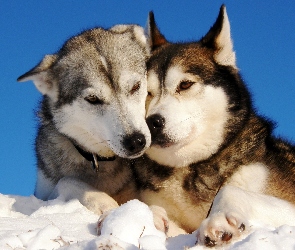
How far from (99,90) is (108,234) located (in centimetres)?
212

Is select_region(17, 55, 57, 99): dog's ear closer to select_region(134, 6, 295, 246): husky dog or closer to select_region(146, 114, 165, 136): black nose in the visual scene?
select_region(134, 6, 295, 246): husky dog

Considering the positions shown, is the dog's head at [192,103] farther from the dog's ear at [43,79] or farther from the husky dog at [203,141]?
the dog's ear at [43,79]

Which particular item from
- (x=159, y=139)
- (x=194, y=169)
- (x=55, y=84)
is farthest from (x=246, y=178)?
(x=55, y=84)

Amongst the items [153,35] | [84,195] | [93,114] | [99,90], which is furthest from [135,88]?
[84,195]

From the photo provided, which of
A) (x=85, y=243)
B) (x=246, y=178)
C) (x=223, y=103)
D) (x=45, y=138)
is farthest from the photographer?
(x=45, y=138)

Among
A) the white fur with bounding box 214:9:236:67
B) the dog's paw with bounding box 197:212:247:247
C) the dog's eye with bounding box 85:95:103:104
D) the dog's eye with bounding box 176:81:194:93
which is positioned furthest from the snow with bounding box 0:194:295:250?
the white fur with bounding box 214:9:236:67

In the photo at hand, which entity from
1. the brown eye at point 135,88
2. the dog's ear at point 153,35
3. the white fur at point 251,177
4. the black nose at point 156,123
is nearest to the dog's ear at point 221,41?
the dog's ear at point 153,35

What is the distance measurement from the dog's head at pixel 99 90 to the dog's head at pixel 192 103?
0.18 metres

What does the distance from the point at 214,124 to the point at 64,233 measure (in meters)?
1.99

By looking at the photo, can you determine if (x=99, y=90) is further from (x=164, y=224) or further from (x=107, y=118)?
(x=164, y=224)

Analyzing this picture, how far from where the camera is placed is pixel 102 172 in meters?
5.41

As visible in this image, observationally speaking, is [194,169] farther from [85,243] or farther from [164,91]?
[85,243]

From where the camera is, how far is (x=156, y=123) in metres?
4.61

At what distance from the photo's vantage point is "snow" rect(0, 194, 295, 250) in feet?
9.88
